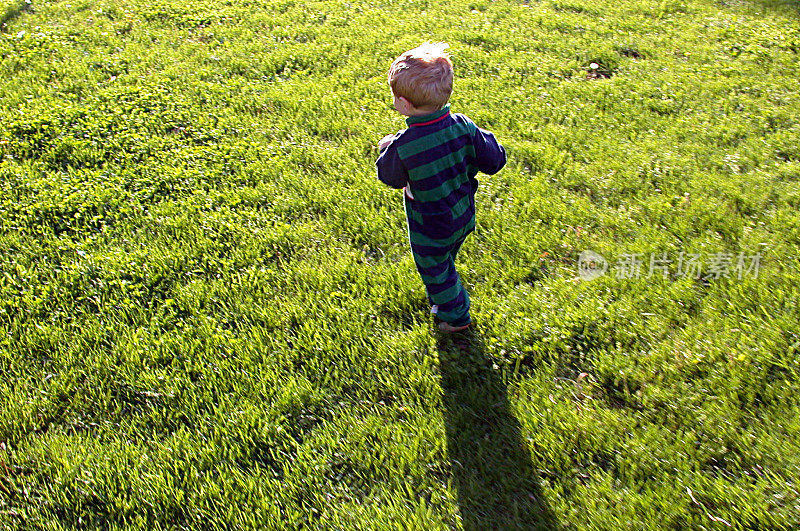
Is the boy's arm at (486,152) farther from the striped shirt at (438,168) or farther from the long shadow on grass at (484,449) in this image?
the long shadow on grass at (484,449)

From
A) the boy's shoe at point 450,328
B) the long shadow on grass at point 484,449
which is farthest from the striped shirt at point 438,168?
the long shadow on grass at point 484,449

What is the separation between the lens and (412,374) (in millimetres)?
3533

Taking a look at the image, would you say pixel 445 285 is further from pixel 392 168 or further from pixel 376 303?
pixel 392 168

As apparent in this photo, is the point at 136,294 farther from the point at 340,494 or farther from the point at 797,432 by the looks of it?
the point at 797,432

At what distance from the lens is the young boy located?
3.09 meters

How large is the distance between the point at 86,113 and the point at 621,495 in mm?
5610

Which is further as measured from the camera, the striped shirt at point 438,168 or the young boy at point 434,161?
the striped shirt at point 438,168

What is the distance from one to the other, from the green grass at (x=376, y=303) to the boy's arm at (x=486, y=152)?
0.94 m

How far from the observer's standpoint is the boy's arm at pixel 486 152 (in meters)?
3.35

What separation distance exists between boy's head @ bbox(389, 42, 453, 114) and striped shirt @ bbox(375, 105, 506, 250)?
10cm

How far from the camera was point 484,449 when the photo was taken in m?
3.16

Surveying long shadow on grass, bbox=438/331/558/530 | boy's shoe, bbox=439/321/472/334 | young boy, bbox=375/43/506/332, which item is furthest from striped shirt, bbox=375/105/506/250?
long shadow on grass, bbox=438/331/558/530

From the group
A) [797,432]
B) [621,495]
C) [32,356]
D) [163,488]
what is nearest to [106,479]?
[163,488]

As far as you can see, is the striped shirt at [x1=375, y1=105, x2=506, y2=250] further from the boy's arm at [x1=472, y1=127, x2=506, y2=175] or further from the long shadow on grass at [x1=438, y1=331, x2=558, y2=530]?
the long shadow on grass at [x1=438, y1=331, x2=558, y2=530]
